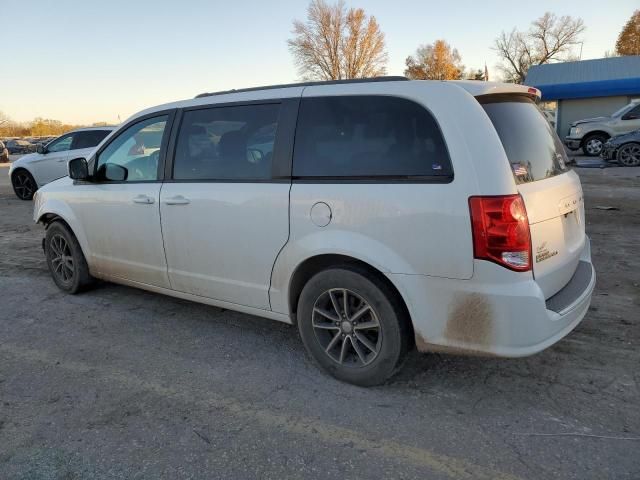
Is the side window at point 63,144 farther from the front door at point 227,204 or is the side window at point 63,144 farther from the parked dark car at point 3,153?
the parked dark car at point 3,153

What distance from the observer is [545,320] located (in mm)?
2689

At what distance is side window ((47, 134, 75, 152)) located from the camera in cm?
1252

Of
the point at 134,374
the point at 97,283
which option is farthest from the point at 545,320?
the point at 97,283

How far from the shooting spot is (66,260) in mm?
5133

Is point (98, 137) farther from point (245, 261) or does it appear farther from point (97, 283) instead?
point (245, 261)

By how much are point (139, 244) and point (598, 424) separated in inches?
137

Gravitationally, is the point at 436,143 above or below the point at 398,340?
above

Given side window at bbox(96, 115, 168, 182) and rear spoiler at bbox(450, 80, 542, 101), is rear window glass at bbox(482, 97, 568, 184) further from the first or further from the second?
side window at bbox(96, 115, 168, 182)

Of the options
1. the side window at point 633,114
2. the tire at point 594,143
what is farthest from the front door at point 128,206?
the tire at point 594,143

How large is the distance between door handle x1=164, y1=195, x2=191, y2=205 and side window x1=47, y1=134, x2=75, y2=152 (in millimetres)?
10108

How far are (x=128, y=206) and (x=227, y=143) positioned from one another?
115 centimetres

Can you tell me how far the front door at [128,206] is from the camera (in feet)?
13.6

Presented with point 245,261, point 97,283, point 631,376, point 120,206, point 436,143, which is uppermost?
point 436,143

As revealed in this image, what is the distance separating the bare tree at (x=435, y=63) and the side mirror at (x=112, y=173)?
73675mm
